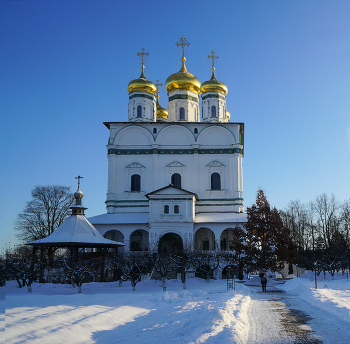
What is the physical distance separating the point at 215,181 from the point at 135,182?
6147mm

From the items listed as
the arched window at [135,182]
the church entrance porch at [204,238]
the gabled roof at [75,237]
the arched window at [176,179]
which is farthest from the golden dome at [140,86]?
the gabled roof at [75,237]

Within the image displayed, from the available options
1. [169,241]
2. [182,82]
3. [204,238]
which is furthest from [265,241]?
[182,82]

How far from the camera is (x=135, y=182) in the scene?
29.6 metres

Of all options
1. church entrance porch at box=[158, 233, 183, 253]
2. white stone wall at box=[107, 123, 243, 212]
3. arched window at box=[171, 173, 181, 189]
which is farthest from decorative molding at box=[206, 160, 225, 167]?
church entrance porch at box=[158, 233, 183, 253]

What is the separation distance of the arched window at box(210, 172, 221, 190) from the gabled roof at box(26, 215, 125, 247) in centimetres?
1133

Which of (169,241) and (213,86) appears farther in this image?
(213,86)

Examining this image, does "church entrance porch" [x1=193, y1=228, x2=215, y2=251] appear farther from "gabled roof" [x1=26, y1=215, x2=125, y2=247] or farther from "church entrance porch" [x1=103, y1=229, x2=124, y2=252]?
"gabled roof" [x1=26, y1=215, x2=125, y2=247]

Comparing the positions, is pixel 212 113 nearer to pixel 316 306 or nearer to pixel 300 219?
pixel 300 219

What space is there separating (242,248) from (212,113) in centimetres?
1460

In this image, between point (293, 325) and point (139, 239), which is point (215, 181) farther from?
point (293, 325)

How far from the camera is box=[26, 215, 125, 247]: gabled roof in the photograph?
60.6ft

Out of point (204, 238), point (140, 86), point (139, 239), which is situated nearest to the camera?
point (204, 238)

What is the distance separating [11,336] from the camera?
645cm

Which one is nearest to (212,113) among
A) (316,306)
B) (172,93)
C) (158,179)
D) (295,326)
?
(172,93)
